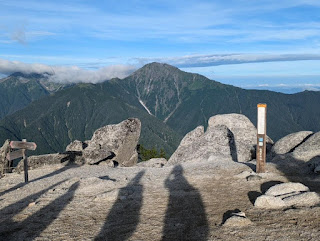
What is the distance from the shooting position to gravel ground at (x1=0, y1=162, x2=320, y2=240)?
38.3 ft

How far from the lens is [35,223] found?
13.9 meters

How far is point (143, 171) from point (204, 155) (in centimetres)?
909

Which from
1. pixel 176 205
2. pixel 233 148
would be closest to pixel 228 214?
pixel 176 205

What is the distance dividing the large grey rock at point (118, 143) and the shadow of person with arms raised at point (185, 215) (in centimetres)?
2163

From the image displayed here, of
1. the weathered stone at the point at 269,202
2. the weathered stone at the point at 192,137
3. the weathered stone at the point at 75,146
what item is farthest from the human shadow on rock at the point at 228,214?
the weathered stone at the point at 75,146

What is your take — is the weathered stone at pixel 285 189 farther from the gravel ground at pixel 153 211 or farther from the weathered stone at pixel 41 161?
the weathered stone at pixel 41 161

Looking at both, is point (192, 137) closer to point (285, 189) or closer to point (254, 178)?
point (254, 178)

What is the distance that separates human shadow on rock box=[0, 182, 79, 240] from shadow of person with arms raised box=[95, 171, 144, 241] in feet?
8.15

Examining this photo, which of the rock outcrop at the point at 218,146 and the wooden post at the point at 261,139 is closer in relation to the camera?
the wooden post at the point at 261,139

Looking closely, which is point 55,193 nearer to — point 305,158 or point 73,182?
point 73,182

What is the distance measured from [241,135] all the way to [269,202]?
2777 centimetres

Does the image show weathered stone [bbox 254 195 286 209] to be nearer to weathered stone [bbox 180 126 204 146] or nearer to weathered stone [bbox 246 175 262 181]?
weathered stone [bbox 246 175 262 181]

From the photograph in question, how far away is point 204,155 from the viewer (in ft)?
108

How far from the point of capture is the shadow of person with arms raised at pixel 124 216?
39.6 ft
